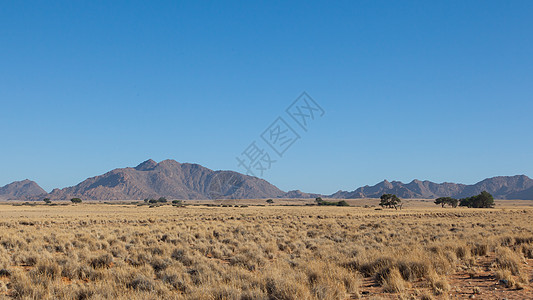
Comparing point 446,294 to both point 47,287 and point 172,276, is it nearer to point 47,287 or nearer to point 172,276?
point 172,276

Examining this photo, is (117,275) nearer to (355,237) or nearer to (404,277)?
(404,277)

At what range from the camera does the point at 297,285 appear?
8094 mm

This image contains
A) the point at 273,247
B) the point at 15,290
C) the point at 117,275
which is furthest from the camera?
the point at 273,247

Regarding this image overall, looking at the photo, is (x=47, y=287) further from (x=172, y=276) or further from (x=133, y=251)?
(x=133, y=251)

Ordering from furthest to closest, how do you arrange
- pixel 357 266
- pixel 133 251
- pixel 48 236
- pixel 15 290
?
pixel 48 236
pixel 133 251
pixel 357 266
pixel 15 290

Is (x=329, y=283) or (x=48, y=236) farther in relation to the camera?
(x=48, y=236)

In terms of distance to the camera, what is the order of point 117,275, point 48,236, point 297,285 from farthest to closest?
1. point 48,236
2. point 117,275
3. point 297,285

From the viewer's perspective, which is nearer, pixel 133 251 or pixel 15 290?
pixel 15 290

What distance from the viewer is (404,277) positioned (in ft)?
33.0

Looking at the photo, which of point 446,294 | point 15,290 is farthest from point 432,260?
point 15,290

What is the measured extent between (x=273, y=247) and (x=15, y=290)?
11017 millimetres

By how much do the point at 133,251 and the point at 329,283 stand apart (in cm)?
1079

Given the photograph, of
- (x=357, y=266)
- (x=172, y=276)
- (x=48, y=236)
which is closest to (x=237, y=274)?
(x=172, y=276)

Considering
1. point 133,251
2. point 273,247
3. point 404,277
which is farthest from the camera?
point 273,247
